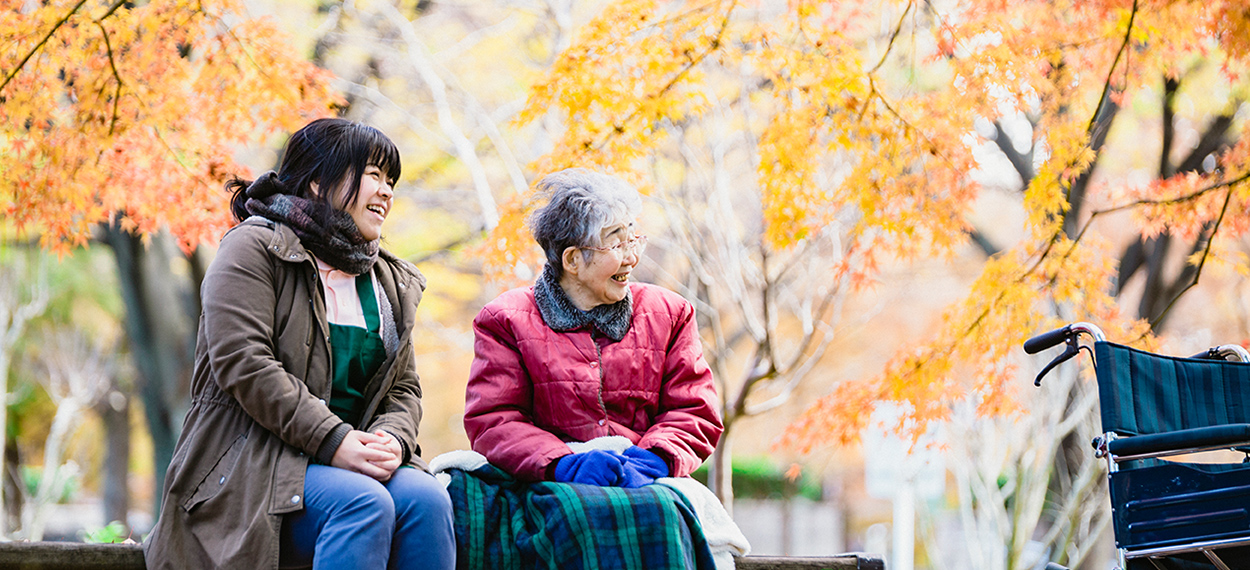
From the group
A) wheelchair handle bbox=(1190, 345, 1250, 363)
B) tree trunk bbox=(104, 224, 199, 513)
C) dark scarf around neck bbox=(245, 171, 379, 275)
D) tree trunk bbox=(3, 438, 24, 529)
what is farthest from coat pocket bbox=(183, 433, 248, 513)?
tree trunk bbox=(3, 438, 24, 529)

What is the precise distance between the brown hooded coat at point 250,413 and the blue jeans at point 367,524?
2.1 inches

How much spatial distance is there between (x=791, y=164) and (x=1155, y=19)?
1662 millimetres

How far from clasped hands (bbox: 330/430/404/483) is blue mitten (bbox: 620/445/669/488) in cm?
53

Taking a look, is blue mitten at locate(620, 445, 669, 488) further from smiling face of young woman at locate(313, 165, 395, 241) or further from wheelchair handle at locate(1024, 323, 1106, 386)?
wheelchair handle at locate(1024, 323, 1106, 386)

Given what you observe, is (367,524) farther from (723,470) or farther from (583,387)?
(723,470)

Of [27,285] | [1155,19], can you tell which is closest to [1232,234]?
[1155,19]

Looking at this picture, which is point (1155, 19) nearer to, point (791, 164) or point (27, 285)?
point (791, 164)

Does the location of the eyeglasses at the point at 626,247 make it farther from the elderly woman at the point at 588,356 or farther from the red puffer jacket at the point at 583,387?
the red puffer jacket at the point at 583,387

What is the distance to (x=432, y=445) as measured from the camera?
13.0m

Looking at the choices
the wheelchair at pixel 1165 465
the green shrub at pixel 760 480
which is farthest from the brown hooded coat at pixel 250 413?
the green shrub at pixel 760 480

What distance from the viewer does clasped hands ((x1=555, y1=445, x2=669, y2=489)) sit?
2.26 m

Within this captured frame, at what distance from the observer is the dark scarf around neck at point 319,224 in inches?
91.5

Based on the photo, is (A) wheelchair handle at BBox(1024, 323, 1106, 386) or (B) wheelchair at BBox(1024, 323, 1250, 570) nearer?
(B) wheelchair at BBox(1024, 323, 1250, 570)

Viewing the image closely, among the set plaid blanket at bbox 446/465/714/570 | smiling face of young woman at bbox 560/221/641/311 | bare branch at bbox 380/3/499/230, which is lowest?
plaid blanket at bbox 446/465/714/570
